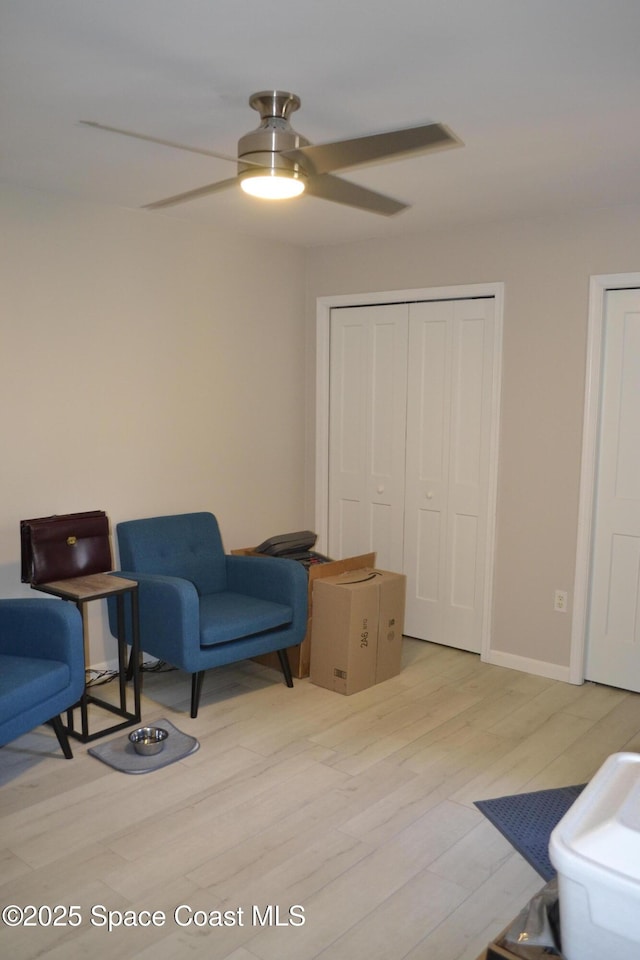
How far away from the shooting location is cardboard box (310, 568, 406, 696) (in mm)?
3760

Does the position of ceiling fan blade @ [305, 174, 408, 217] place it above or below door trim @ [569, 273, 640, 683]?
above

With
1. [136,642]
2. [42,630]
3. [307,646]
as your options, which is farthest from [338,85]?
[307,646]

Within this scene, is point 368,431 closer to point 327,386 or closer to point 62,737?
point 327,386

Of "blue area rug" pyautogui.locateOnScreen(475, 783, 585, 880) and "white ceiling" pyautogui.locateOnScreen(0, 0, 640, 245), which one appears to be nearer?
"white ceiling" pyautogui.locateOnScreen(0, 0, 640, 245)

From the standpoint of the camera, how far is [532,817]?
269 centimetres

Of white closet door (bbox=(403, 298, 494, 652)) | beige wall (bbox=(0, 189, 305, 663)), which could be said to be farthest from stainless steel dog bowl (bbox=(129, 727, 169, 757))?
white closet door (bbox=(403, 298, 494, 652))

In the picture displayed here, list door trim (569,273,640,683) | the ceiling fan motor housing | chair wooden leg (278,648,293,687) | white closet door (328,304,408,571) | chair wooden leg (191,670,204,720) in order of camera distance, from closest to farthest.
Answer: the ceiling fan motor housing < chair wooden leg (191,670,204,720) < door trim (569,273,640,683) < chair wooden leg (278,648,293,687) < white closet door (328,304,408,571)

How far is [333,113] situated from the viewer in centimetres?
244

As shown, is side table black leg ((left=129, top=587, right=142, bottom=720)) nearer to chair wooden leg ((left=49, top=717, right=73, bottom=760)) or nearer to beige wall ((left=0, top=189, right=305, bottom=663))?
chair wooden leg ((left=49, top=717, right=73, bottom=760))

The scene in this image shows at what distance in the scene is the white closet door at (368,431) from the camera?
4.58 meters

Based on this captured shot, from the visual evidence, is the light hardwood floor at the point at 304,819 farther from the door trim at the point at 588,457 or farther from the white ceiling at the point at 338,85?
the white ceiling at the point at 338,85

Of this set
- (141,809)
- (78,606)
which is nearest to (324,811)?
(141,809)

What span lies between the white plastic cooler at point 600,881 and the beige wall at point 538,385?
2.70m

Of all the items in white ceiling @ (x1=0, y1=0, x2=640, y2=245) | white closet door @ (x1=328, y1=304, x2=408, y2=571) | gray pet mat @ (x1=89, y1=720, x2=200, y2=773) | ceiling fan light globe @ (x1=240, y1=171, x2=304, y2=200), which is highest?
white ceiling @ (x1=0, y1=0, x2=640, y2=245)
